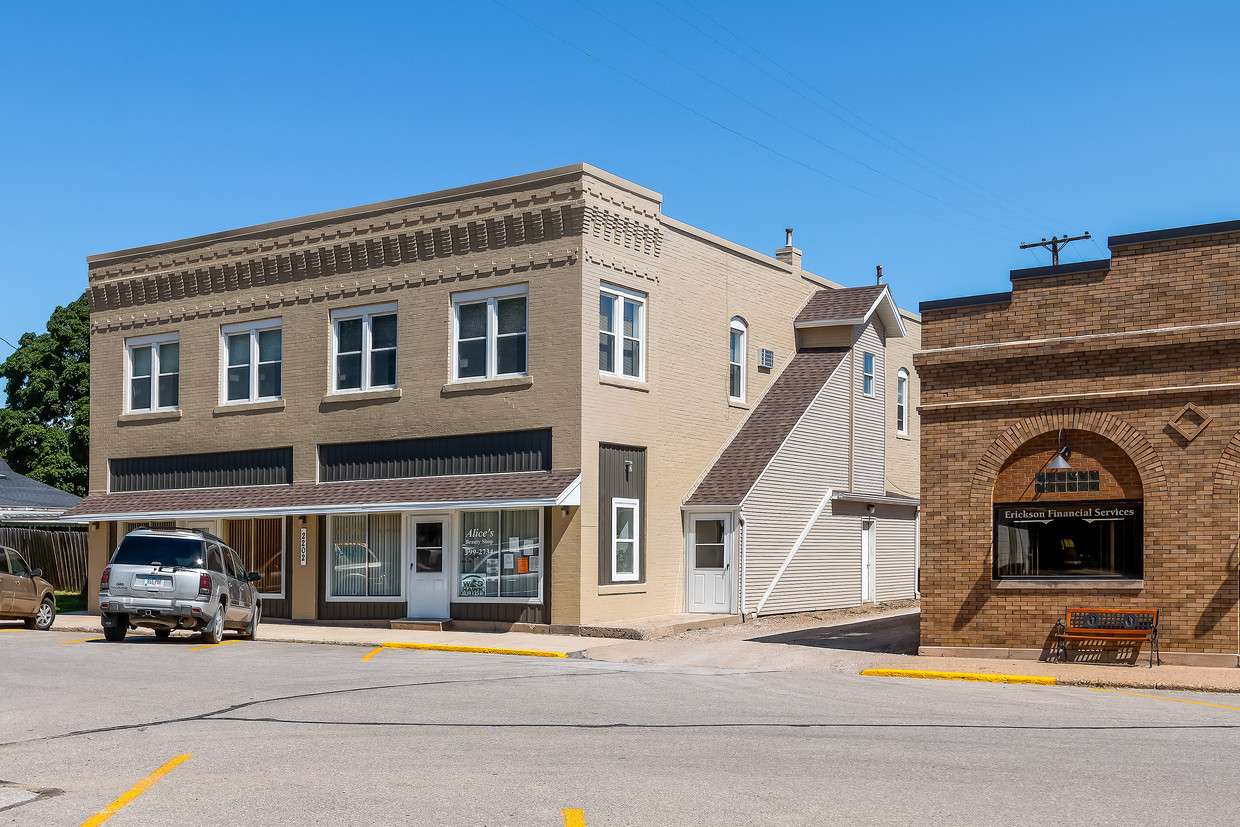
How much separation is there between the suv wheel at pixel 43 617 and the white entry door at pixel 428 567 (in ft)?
24.1

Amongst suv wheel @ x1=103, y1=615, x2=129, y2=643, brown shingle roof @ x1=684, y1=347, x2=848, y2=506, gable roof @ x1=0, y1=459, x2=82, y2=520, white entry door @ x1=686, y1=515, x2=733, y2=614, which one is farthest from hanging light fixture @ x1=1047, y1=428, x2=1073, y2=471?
gable roof @ x1=0, y1=459, x2=82, y2=520

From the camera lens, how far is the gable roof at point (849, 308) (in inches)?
1261

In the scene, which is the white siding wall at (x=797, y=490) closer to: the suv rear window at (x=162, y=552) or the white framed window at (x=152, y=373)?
the suv rear window at (x=162, y=552)

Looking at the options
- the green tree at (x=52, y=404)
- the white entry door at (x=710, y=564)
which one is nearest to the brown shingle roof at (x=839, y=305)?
the white entry door at (x=710, y=564)

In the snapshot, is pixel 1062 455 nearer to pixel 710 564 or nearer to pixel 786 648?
pixel 786 648

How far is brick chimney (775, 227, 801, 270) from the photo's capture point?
33000 millimetres

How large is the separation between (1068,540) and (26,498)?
32915 millimetres

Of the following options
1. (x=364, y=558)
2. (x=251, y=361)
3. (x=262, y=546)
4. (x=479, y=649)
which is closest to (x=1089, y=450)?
(x=479, y=649)

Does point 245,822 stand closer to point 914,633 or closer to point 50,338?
point 914,633

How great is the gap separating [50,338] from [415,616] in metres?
34.1

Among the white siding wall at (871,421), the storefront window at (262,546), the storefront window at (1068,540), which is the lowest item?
the storefront window at (262,546)

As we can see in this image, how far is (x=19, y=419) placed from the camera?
52406mm

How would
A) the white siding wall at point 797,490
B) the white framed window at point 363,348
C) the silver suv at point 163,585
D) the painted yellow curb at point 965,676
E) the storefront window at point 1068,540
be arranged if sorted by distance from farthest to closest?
the white siding wall at point 797,490 → the white framed window at point 363,348 → the silver suv at point 163,585 → the storefront window at point 1068,540 → the painted yellow curb at point 965,676

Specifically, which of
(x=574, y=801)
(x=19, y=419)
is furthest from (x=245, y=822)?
(x=19, y=419)
